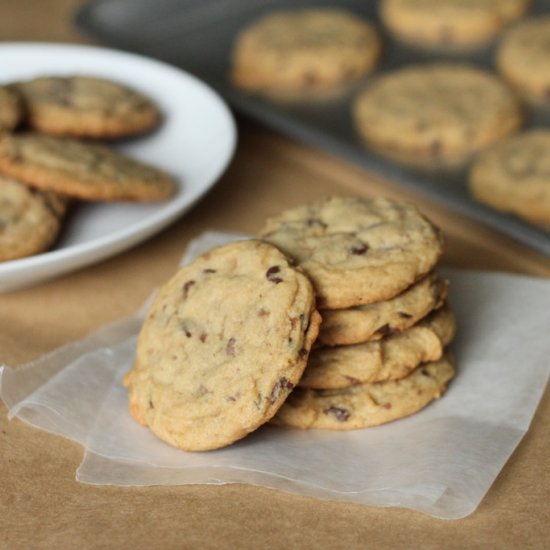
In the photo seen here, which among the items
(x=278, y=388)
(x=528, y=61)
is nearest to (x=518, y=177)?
(x=528, y=61)

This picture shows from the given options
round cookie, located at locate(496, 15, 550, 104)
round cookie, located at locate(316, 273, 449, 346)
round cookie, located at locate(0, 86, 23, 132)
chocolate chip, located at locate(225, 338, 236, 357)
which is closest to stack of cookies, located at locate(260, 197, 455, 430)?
round cookie, located at locate(316, 273, 449, 346)

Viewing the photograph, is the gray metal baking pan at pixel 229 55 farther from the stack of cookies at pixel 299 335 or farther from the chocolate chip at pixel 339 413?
the chocolate chip at pixel 339 413

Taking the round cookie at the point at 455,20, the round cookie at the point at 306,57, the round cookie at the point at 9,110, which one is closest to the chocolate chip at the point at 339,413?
the round cookie at the point at 9,110

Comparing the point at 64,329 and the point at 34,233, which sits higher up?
the point at 34,233

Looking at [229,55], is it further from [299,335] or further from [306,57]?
[299,335]

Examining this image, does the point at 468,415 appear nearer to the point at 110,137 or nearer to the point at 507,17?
the point at 110,137

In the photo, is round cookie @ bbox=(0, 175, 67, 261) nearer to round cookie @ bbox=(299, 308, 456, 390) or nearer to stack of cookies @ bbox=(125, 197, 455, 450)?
stack of cookies @ bbox=(125, 197, 455, 450)

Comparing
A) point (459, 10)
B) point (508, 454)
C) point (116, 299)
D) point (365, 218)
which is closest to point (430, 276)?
point (365, 218)
